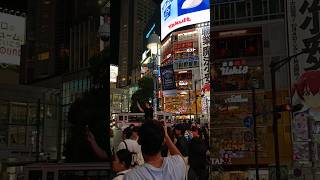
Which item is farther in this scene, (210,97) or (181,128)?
(210,97)

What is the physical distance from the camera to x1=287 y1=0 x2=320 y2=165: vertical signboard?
362 centimetres

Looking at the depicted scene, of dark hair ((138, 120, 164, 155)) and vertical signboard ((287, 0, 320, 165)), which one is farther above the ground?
vertical signboard ((287, 0, 320, 165))

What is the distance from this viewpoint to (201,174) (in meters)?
3.63

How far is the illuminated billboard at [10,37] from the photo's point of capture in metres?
4.69

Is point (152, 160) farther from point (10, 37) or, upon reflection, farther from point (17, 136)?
point (10, 37)

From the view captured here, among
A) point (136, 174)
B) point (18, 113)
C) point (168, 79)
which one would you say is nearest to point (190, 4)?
point (168, 79)

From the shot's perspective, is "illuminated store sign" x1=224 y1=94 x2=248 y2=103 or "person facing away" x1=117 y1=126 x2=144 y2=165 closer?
"person facing away" x1=117 y1=126 x2=144 y2=165

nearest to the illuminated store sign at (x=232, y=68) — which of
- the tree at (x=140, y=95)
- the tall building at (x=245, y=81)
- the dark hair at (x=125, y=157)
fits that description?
the tall building at (x=245, y=81)

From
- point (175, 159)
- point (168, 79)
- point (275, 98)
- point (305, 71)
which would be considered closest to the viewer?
point (175, 159)

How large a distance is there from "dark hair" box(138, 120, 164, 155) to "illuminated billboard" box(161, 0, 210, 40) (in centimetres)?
2201

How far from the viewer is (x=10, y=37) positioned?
4727mm

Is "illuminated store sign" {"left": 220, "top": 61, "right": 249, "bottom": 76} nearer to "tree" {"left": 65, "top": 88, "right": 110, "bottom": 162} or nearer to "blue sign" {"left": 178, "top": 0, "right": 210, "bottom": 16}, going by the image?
"tree" {"left": 65, "top": 88, "right": 110, "bottom": 162}

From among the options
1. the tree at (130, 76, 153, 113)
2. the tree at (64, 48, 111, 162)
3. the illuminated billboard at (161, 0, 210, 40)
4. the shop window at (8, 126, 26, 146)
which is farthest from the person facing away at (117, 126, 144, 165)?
the illuminated billboard at (161, 0, 210, 40)

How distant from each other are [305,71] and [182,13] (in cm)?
2168
